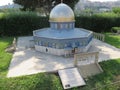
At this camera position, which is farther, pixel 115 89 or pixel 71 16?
pixel 71 16

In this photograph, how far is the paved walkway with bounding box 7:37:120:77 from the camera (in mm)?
9948

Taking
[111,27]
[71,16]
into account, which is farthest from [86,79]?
[111,27]

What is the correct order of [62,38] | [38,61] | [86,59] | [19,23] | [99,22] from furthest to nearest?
[99,22] → [19,23] → [62,38] → [38,61] → [86,59]

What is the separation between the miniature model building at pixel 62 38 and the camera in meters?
12.7

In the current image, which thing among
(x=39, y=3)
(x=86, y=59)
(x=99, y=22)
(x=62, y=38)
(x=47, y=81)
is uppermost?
(x=39, y=3)

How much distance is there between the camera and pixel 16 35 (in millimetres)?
21125

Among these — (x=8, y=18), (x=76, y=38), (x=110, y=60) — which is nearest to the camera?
(x=110, y=60)

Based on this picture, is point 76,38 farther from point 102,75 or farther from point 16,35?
point 16,35

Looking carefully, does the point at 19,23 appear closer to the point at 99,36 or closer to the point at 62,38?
the point at 99,36

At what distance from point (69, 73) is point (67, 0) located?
17.5 m

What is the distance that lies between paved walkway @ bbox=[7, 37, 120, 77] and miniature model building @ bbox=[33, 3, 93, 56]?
67 centimetres

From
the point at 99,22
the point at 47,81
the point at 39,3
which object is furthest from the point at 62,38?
the point at 39,3

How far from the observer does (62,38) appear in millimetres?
12680

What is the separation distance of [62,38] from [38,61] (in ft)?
8.44
